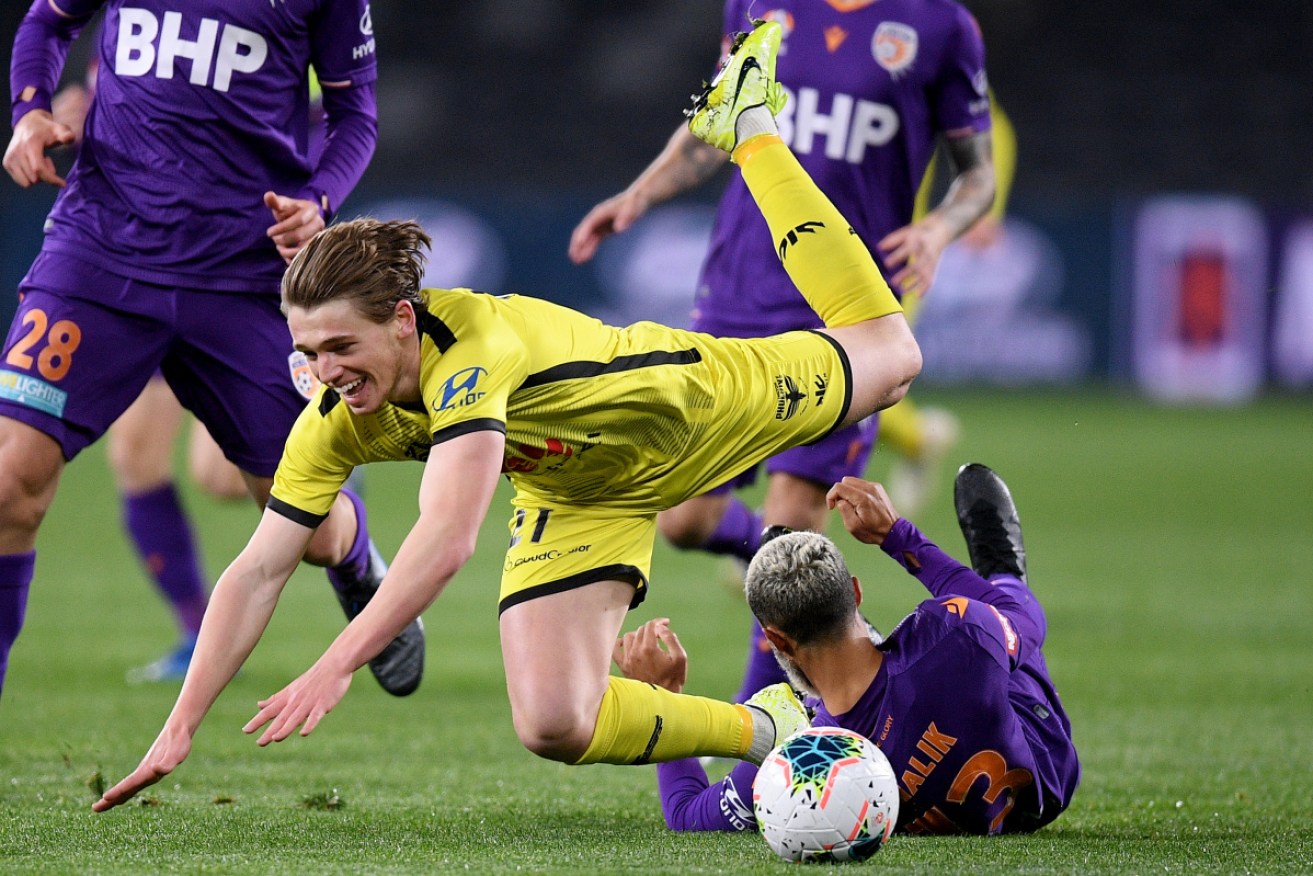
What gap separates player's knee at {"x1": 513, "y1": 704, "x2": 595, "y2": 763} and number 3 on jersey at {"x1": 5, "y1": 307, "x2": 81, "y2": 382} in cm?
146

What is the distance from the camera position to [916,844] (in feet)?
12.3

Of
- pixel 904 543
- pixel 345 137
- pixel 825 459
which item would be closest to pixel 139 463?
pixel 345 137

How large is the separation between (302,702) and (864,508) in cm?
155

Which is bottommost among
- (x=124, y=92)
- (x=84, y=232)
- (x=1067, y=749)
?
(x=1067, y=749)

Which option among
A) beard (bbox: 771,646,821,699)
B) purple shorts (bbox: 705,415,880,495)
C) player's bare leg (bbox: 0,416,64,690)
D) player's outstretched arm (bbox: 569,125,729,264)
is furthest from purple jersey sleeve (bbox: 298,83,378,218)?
beard (bbox: 771,646,821,699)

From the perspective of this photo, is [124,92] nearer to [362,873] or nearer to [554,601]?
[554,601]

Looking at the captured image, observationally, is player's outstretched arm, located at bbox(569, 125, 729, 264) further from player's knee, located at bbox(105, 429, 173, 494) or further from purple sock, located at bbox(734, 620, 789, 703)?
player's knee, located at bbox(105, 429, 173, 494)

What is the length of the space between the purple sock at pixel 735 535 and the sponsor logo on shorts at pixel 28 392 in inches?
86.0

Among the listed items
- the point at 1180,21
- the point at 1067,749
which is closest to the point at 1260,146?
the point at 1180,21

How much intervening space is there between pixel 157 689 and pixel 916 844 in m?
3.25

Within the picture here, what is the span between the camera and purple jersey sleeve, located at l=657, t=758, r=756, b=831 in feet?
13.0

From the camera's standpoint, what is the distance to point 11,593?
14.0ft

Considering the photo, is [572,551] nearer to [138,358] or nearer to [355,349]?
[355,349]

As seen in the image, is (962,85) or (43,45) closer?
(43,45)
